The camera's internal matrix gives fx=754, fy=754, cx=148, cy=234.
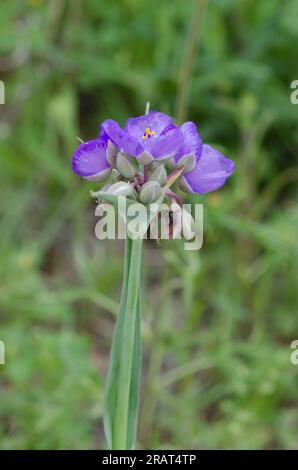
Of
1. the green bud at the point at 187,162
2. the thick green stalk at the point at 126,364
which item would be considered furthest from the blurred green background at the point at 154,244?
the green bud at the point at 187,162

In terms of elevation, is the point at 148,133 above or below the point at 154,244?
below

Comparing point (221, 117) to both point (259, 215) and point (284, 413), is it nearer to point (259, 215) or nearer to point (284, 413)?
point (259, 215)

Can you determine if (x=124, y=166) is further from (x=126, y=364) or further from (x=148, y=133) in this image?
(x=126, y=364)

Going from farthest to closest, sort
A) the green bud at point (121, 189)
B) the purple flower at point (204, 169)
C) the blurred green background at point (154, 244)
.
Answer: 1. the blurred green background at point (154, 244)
2. the purple flower at point (204, 169)
3. the green bud at point (121, 189)

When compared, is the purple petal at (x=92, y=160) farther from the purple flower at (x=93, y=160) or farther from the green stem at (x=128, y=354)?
the green stem at (x=128, y=354)

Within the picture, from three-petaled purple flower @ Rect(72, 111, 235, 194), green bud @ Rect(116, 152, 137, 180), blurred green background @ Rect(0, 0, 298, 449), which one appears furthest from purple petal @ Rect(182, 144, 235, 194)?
blurred green background @ Rect(0, 0, 298, 449)

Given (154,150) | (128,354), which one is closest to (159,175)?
(154,150)

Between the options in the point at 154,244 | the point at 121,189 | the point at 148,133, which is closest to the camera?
the point at 121,189
